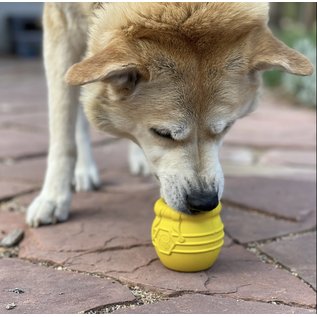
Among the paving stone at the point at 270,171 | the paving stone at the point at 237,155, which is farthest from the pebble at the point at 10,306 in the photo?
the paving stone at the point at 237,155

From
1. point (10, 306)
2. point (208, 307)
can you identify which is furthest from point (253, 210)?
point (10, 306)

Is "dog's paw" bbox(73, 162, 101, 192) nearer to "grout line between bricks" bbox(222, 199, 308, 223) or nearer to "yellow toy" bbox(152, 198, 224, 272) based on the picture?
"grout line between bricks" bbox(222, 199, 308, 223)

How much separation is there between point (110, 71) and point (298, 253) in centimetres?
124

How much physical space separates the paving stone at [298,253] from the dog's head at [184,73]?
18.8 inches

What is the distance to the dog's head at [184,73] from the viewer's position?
7.92 feet

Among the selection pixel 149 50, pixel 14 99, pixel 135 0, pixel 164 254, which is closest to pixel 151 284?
pixel 164 254

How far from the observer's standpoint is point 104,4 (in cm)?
267

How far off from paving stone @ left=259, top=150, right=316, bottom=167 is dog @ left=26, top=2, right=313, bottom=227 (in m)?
1.58

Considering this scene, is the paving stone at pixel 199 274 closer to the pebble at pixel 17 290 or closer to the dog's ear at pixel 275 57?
the pebble at pixel 17 290

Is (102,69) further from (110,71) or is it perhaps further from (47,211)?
(47,211)

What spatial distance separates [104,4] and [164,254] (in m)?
1.15

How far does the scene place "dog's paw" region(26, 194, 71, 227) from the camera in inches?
113

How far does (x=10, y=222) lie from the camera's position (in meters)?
2.92

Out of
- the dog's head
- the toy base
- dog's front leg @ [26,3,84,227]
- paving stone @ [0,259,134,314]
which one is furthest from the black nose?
dog's front leg @ [26,3,84,227]
